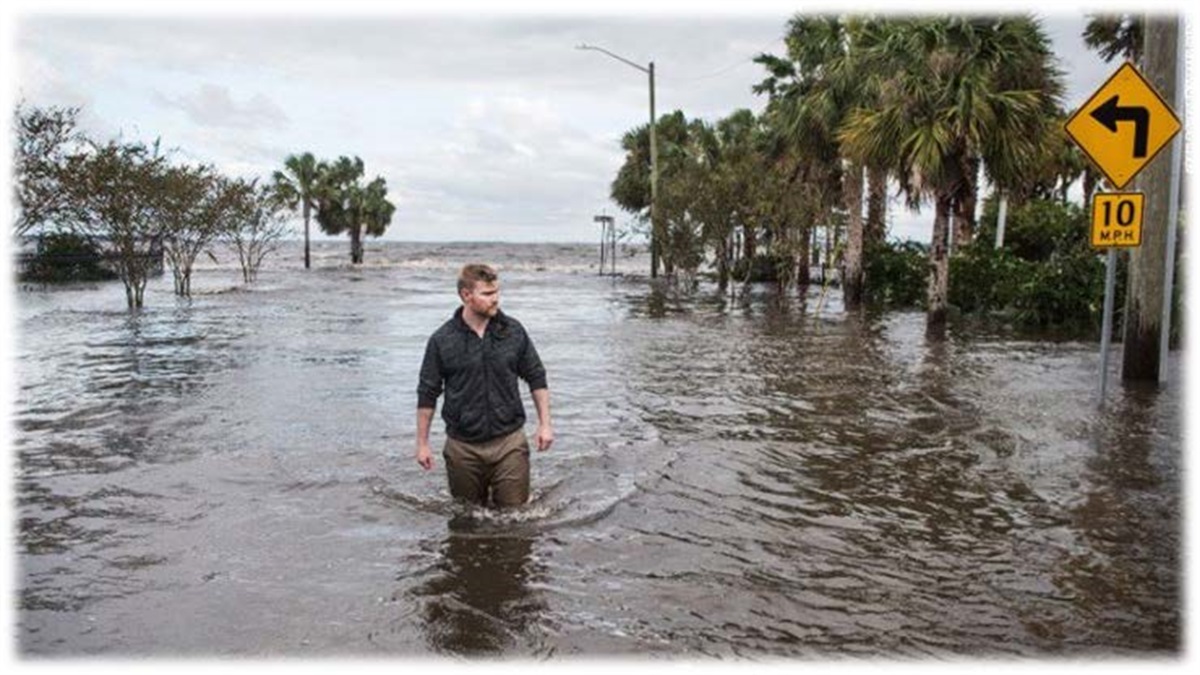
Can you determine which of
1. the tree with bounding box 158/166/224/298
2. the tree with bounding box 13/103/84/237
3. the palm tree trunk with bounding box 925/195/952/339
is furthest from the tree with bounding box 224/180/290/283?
the palm tree trunk with bounding box 925/195/952/339

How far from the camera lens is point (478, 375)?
6066mm

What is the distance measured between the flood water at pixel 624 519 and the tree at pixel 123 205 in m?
11.0

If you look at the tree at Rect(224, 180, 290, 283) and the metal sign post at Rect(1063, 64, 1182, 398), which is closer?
the metal sign post at Rect(1063, 64, 1182, 398)

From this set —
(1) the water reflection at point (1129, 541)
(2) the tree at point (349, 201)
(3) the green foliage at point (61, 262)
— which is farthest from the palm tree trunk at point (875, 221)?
(2) the tree at point (349, 201)

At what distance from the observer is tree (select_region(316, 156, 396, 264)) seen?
60406 mm

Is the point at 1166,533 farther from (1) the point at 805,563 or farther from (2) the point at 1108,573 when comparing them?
(1) the point at 805,563

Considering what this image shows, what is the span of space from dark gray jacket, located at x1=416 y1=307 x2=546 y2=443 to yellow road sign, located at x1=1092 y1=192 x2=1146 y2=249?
6.64m

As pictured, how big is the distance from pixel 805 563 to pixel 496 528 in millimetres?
1899

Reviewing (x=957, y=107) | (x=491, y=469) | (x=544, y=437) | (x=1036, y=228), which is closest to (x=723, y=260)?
(x=1036, y=228)

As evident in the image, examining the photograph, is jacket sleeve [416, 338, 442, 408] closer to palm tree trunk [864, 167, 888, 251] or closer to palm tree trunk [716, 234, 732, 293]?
palm tree trunk [864, 167, 888, 251]

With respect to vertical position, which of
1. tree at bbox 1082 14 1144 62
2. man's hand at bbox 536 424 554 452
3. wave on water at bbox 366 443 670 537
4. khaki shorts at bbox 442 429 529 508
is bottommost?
wave on water at bbox 366 443 670 537

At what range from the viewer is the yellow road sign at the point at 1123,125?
9.70 metres

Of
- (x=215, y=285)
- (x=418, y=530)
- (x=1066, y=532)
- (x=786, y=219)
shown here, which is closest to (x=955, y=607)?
(x=1066, y=532)

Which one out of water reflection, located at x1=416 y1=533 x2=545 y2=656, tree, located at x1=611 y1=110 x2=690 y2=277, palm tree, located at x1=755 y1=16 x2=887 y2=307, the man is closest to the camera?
water reflection, located at x1=416 y1=533 x2=545 y2=656
